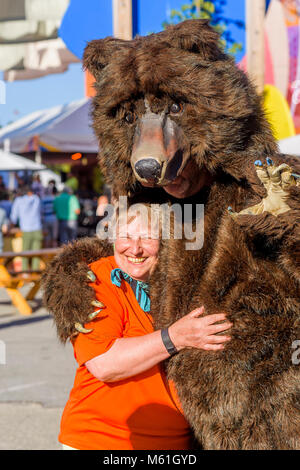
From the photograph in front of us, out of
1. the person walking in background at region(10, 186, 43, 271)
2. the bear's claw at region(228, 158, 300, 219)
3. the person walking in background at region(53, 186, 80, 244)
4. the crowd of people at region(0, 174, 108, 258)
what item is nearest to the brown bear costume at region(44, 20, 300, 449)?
the bear's claw at region(228, 158, 300, 219)

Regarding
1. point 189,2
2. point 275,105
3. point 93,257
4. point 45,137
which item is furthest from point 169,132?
point 45,137

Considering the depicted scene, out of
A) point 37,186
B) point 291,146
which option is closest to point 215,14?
point 291,146

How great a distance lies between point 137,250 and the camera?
6.68 ft

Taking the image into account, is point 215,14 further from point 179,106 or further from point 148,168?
point 148,168

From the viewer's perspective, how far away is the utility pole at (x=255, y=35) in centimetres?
573

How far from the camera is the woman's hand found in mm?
1716

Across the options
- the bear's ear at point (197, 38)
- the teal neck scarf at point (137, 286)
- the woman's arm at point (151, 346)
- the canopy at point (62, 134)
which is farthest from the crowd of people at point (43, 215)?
the bear's ear at point (197, 38)

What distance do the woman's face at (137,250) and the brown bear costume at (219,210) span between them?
171 mm

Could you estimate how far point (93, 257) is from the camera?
2271 millimetres

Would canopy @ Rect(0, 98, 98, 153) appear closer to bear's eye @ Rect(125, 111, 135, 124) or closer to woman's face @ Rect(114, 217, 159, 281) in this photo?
woman's face @ Rect(114, 217, 159, 281)

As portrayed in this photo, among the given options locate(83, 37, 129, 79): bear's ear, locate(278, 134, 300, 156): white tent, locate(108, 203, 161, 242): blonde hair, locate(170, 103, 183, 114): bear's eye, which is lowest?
locate(108, 203, 161, 242): blonde hair

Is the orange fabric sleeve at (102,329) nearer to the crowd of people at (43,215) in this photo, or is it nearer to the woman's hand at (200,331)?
the woman's hand at (200,331)

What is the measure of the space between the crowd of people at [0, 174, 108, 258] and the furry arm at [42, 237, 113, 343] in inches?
222
